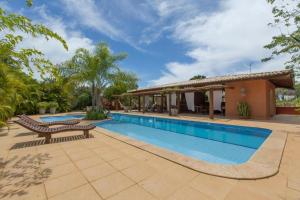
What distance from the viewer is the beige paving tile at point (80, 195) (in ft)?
7.91

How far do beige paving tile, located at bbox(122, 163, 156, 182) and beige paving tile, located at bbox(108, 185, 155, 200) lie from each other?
12.4 inches

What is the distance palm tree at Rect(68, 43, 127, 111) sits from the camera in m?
12.9

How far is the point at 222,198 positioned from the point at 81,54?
44.9 ft

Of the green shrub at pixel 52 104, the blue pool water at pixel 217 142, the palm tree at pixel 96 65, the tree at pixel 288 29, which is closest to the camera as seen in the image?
the blue pool water at pixel 217 142

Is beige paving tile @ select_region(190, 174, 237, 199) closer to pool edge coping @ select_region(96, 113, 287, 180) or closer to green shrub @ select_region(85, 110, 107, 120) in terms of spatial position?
pool edge coping @ select_region(96, 113, 287, 180)

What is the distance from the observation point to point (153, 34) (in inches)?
579

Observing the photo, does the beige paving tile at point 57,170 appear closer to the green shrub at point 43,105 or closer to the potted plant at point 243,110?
the potted plant at point 243,110

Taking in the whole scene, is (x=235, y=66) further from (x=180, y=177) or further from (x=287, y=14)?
(x=180, y=177)

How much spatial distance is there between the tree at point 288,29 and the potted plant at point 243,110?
3796 millimetres

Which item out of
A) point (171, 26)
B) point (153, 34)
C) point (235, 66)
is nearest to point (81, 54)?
point (153, 34)

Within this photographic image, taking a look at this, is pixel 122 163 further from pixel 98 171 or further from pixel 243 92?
pixel 243 92

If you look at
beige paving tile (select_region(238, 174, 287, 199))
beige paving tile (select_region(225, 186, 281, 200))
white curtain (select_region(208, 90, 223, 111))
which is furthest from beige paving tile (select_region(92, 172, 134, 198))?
white curtain (select_region(208, 90, 223, 111))

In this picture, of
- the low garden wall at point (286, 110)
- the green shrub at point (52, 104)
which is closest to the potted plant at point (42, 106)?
the green shrub at point (52, 104)

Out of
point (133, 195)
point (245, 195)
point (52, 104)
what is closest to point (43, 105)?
point (52, 104)
